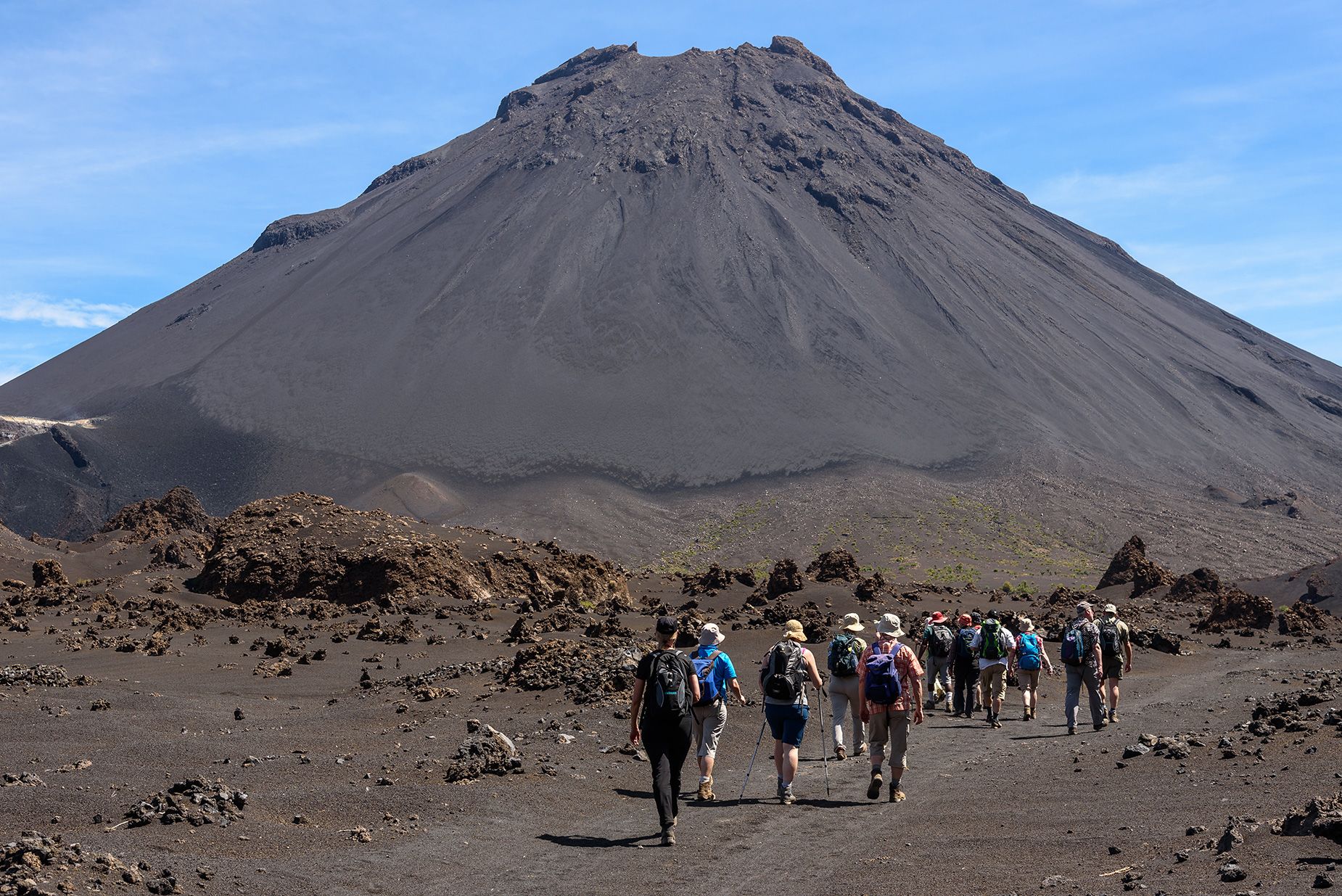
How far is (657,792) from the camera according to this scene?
8.95 m

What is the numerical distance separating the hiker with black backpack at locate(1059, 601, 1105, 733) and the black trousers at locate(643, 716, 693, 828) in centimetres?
670

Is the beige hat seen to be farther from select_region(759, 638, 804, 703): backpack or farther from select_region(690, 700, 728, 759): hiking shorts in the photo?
select_region(690, 700, 728, 759): hiking shorts

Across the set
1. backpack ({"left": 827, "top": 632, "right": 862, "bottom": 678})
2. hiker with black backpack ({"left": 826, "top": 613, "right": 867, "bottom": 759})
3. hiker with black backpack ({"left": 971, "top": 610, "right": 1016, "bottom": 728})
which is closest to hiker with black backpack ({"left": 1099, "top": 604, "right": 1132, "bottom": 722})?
hiker with black backpack ({"left": 971, "top": 610, "right": 1016, "bottom": 728})

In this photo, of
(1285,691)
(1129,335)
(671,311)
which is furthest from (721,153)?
(1285,691)

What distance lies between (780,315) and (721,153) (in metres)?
32.2

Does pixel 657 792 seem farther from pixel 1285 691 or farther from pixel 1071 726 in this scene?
pixel 1285 691

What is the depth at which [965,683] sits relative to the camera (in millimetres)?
16094

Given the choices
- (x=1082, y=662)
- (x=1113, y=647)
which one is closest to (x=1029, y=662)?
(x=1113, y=647)

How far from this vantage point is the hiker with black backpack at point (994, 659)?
15.3 metres

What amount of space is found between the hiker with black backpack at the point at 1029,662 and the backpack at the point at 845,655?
427 cm

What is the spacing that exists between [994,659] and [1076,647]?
1.54 meters

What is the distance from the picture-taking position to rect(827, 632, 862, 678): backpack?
39.5ft

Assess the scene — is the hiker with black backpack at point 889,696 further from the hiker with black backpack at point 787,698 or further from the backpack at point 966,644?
the backpack at point 966,644

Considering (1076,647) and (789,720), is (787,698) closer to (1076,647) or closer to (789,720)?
(789,720)
